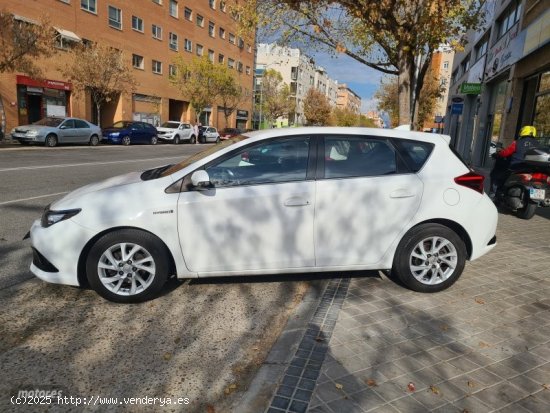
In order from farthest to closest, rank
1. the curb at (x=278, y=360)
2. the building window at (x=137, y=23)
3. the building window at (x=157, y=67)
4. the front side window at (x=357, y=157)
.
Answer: the building window at (x=157, y=67), the building window at (x=137, y=23), the front side window at (x=357, y=157), the curb at (x=278, y=360)

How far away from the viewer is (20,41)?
71.4 feet

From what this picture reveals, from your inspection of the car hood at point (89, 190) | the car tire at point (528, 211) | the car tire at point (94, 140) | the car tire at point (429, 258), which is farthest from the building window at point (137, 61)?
the car tire at point (429, 258)

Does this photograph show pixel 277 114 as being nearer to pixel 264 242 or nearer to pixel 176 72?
pixel 176 72

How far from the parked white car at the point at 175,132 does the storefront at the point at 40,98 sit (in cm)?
645

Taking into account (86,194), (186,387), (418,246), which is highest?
(86,194)

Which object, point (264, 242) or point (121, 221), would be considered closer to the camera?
point (121, 221)

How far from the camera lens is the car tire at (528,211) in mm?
8461

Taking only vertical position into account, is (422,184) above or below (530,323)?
above

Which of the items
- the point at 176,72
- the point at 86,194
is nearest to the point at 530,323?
the point at 86,194

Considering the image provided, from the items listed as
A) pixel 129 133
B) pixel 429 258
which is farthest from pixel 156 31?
pixel 429 258

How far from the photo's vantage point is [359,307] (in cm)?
399

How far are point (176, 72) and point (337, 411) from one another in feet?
143

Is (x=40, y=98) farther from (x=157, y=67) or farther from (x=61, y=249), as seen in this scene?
(x=61, y=249)

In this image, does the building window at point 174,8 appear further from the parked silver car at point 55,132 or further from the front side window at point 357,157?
the front side window at point 357,157
